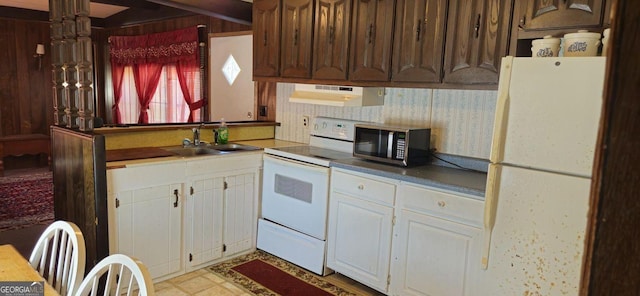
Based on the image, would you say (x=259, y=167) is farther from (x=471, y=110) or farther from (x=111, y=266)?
(x=111, y=266)

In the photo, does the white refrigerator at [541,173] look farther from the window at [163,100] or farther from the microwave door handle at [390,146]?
the window at [163,100]

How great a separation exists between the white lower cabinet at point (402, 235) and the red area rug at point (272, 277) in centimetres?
19

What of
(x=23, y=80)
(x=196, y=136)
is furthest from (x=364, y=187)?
(x=23, y=80)

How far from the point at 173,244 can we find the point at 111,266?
179cm

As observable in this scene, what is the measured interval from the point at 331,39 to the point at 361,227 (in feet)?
4.79

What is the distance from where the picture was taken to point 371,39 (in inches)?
126

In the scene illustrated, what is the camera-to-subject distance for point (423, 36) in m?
2.90

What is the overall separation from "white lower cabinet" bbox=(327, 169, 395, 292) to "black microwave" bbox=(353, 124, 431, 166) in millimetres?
235

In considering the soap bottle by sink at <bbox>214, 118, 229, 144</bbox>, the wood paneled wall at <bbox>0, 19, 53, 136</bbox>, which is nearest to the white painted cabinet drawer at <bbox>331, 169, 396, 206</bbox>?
the soap bottle by sink at <bbox>214, 118, 229, 144</bbox>

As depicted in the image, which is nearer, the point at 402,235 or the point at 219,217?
the point at 402,235

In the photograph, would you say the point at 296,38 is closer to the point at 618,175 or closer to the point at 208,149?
the point at 208,149

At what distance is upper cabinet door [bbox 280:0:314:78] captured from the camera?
3.59 meters

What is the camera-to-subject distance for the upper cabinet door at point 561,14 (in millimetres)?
2164

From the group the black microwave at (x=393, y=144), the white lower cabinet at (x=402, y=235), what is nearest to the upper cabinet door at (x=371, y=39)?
the black microwave at (x=393, y=144)
